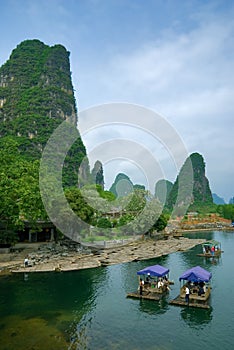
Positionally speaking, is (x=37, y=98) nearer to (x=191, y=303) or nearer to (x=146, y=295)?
(x=146, y=295)

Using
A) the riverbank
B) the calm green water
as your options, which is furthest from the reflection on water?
the riverbank

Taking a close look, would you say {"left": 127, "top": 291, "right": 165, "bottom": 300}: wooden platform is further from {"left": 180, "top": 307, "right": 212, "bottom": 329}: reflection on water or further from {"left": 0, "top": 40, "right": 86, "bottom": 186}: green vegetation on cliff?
{"left": 0, "top": 40, "right": 86, "bottom": 186}: green vegetation on cliff

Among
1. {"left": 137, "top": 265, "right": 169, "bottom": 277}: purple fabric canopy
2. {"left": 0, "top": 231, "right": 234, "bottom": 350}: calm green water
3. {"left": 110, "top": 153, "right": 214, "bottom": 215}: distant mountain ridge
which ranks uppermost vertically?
{"left": 110, "top": 153, "right": 214, "bottom": 215}: distant mountain ridge

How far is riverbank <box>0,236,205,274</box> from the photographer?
30.6 m

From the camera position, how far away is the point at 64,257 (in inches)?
1398

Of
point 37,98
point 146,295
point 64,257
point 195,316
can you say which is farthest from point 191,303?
point 37,98

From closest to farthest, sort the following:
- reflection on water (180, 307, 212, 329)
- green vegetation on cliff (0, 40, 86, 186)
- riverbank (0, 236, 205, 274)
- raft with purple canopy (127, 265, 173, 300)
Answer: reflection on water (180, 307, 212, 329)
raft with purple canopy (127, 265, 173, 300)
riverbank (0, 236, 205, 274)
green vegetation on cliff (0, 40, 86, 186)

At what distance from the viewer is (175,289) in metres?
23.6

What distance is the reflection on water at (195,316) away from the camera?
17.2 m

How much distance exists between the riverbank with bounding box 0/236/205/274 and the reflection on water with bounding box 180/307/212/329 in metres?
14.4

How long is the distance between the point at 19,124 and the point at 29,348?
293 ft

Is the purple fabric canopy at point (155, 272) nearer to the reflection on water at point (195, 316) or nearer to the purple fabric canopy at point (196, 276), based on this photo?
the purple fabric canopy at point (196, 276)

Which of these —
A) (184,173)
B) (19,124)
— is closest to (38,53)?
(19,124)

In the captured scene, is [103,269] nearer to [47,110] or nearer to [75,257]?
[75,257]
